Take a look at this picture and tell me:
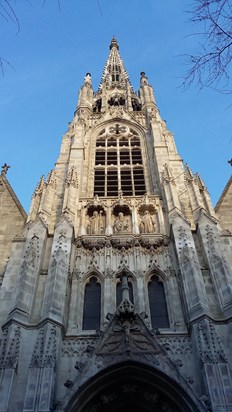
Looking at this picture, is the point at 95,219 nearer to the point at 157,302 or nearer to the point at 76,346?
the point at 157,302

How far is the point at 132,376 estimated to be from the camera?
11367mm

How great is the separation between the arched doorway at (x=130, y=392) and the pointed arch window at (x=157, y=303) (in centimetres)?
249

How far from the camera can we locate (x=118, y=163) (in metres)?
23.4

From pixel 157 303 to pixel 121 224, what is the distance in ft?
13.3

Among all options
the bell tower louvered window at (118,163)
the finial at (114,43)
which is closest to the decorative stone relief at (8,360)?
the bell tower louvered window at (118,163)

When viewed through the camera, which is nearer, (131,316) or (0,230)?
(131,316)

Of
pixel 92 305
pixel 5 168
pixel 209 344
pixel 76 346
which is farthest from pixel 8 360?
pixel 5 168

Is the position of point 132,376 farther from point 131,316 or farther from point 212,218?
point 212,218

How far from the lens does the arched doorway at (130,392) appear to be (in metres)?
10.8

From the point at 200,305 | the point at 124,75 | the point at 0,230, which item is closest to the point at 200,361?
the point at 200,305

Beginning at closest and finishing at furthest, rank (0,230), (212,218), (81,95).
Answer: (212,218) → (0,230) → (81,95)

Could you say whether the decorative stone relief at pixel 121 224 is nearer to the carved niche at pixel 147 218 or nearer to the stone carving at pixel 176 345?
the carved niche at pixel 147 218

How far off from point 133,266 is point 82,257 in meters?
1.90

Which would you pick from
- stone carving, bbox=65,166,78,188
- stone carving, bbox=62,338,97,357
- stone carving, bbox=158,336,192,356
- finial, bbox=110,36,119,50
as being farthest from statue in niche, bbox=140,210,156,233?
finial, bbox=110,36,119,50
